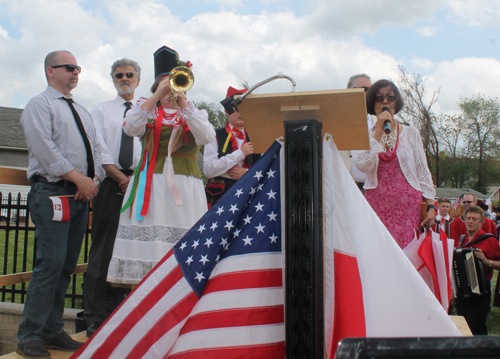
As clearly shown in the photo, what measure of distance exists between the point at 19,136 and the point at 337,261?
33.4 meters

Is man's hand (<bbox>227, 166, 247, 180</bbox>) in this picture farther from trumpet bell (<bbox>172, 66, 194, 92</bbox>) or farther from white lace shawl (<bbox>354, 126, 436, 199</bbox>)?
white lace shawl (<bbox>354, 126, 436, 199</bbox>)

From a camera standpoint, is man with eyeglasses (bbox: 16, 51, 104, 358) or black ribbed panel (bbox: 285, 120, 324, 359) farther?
man with eyeglasses (bbox: 16, 51, 104, 358)

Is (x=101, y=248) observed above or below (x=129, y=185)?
below

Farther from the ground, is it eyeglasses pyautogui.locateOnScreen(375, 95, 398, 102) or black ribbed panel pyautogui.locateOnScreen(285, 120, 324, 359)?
eyeglasses pyautogui.locateOnScreen(375, 95, 398, 102)

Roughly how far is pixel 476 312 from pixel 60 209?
6.15 m

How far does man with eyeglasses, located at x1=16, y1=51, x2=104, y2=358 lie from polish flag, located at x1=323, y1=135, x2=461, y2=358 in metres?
1.95

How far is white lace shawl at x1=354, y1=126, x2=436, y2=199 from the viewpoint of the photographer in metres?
3.14

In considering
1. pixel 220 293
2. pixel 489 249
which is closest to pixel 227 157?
pixel 220 293

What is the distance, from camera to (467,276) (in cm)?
666

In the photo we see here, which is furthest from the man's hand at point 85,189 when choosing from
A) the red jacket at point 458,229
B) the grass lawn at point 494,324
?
the red jacket at point 458,229

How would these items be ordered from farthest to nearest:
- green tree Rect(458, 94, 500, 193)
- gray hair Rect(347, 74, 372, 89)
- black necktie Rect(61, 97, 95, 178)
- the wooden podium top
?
green tree Rect(458, 94, 500, 193)
gray hair Rect(347, 74, 372, 89)
black necktie Rect(61, 97, 95, 178)
the wooden podium top

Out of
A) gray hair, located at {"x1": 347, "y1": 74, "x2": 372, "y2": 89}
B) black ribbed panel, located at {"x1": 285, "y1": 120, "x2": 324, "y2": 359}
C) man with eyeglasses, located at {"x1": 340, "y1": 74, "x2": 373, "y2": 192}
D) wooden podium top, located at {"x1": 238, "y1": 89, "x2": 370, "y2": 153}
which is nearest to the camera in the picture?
black ribbed panel, located at {"x1": 285, "y1": 120, "x2": 324, "y2": 359}

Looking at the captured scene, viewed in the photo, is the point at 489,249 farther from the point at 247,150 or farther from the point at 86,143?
the point at 86,143

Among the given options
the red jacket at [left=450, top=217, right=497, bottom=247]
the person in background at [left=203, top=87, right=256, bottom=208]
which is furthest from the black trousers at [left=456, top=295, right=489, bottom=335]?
the person in background at [left=203, top=87, right=256, bottom=208]
